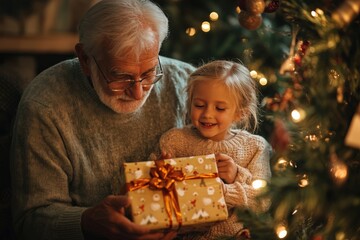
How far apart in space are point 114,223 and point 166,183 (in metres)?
0.20

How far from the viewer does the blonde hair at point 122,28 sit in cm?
176

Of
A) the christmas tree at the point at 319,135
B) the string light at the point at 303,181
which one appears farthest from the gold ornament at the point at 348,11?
the string light at the point at 303,181

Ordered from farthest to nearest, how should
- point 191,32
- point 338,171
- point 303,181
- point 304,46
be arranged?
1. point 191,32
2. point 304,46
3. point 303,181
4. point 338,171

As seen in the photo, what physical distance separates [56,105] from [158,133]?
0.41 meters

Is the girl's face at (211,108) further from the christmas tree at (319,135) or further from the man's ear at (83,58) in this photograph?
the man's ear at (83,58)

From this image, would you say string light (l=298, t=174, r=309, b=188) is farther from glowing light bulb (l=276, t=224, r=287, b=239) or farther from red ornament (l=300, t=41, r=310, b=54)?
red ornament (l=300, t=41, r=310, b=54)

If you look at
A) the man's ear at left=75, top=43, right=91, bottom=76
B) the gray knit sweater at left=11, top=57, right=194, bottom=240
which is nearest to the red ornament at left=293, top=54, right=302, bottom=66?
the gray knit sweater at left=11, top=57, right=194, bottom=240

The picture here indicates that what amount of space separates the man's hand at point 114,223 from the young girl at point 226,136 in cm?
26

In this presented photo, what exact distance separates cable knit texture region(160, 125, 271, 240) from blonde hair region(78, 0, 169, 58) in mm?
341

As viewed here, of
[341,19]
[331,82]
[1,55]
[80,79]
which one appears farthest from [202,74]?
[1,55]

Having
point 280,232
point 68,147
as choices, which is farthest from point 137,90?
point 280,232

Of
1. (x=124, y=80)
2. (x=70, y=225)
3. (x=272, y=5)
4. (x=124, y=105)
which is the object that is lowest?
(x=70, y=225)

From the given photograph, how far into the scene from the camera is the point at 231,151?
1.90 meters

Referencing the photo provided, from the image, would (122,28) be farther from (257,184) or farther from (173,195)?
(257,184)
